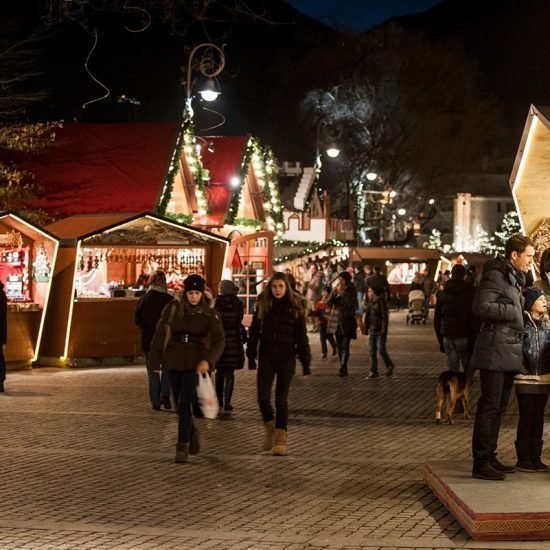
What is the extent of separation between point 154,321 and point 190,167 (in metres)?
13.7

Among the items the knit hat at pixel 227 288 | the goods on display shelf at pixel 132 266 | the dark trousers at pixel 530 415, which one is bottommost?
the dark trousers at pixel 530 415

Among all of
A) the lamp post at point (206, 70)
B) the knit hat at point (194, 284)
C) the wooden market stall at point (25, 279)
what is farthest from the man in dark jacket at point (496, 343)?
the lamp post at point (206, 70)

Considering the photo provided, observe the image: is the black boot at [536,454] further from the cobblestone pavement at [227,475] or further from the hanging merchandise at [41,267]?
the hanging merchandise at [41,267]

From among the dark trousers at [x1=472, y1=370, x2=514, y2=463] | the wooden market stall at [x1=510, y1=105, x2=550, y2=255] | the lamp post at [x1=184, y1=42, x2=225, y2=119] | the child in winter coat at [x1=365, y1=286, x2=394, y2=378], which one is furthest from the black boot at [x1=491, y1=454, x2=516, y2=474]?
the lamp post at [x1=184, y1=42, x2=225, y2=119]

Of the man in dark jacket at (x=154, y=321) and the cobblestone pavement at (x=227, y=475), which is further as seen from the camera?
the man in dark jacket at (x=154, y=321)

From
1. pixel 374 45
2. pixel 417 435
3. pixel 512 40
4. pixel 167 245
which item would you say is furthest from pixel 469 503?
pixel 512 40

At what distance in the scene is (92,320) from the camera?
2077 cm

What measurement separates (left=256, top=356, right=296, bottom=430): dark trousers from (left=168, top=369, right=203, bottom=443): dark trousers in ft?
2.52

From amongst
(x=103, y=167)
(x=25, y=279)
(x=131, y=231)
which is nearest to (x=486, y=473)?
(x=25, y=279)

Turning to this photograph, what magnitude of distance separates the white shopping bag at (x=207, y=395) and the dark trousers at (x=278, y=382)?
61 centimetres

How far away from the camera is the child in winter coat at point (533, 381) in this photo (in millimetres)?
9336

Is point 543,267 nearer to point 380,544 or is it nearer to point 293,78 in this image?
point 380,544

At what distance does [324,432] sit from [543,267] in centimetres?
392

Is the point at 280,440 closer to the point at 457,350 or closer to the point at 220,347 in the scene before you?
the point at 220,347
